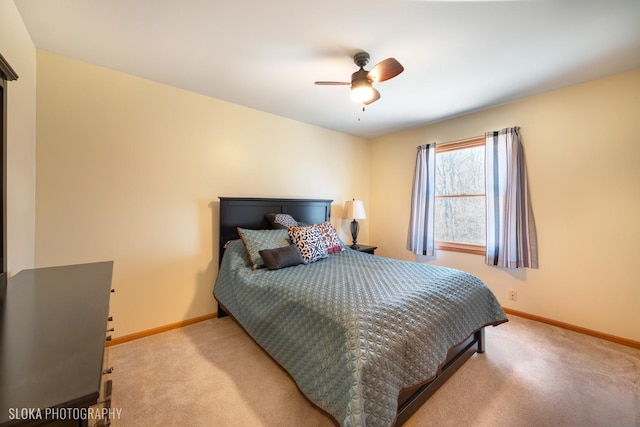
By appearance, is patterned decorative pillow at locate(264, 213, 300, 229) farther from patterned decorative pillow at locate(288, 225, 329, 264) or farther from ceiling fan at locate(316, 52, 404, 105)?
ceiling fan at locate(316, 52, 404, 105)

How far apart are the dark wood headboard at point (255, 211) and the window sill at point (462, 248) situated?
5.83ft

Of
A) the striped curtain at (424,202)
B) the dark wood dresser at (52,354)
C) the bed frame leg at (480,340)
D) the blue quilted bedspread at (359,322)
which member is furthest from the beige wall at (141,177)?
the bed frame leg at (480,340)

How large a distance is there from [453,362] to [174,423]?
1893 mm

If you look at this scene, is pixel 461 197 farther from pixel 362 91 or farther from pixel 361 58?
pixel 361 58

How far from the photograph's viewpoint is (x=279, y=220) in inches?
118

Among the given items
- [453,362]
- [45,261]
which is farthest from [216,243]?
[453,362]

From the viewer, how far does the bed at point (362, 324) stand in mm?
1188

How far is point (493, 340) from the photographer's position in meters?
2.37

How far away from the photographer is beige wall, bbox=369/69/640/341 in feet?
7.47

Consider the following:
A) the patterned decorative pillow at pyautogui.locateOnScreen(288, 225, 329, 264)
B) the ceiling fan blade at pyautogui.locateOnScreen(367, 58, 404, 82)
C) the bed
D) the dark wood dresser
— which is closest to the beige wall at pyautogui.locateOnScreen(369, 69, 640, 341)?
the bed

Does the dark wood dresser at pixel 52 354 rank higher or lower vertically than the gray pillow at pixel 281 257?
higher

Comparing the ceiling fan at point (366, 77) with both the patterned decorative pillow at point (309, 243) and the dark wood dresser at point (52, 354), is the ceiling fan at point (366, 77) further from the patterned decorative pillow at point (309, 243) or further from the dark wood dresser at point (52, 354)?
the dark wood dresser at point (52, 354)

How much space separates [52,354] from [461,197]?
12.6ft

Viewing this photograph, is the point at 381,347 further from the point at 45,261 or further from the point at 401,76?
the point at 45,261
